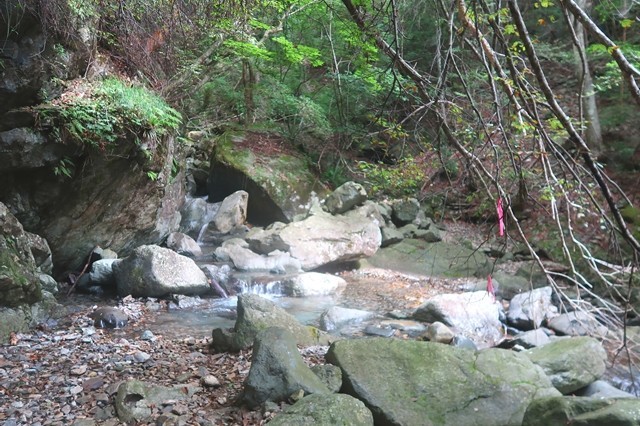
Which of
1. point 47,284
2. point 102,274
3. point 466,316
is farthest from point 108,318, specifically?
point 466,316

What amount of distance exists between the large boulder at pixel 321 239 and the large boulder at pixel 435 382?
6117 millimetres

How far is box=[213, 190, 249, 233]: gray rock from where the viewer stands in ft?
38.9

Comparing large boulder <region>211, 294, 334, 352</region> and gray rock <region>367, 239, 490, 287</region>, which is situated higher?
large boulder <region>211, 294, 334, 352</region>

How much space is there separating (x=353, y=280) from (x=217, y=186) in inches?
199

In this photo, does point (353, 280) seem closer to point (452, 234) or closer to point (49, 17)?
point (452, 234)

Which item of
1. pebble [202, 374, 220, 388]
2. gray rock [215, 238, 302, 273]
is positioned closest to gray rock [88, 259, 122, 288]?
gray rock [215, 238, 302, 273]

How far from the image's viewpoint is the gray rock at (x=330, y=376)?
387cm

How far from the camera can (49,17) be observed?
5496mm

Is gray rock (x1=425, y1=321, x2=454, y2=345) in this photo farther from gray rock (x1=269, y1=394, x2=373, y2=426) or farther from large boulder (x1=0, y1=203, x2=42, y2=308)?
large boulder (x1=0, y1=203, x2=42, y2=308)

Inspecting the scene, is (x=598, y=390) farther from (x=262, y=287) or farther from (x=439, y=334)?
(x=262, y=287)

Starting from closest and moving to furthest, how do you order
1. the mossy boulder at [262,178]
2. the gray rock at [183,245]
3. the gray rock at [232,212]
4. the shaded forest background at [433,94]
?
1. the shaded forest background at [433,94]
2. the gray rock at [183,245]
3. the gray rock at [232,212]
4. the mossy boulder at [262,178]

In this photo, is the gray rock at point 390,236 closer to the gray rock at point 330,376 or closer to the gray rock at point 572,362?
the gray rock at point 572,362

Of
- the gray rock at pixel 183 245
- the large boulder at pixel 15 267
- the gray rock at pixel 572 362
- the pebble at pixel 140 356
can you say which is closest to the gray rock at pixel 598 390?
the gray rock at pixel 572 362

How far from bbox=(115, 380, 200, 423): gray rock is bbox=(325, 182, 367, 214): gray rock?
838cm
